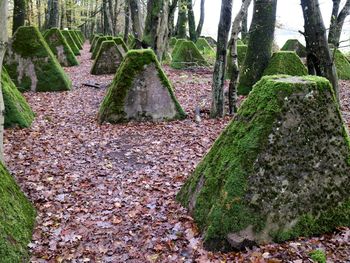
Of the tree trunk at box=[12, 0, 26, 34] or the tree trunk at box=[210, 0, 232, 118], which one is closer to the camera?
the tree trunk at box=[210, 0, 232, 118]

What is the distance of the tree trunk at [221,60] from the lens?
368 inches

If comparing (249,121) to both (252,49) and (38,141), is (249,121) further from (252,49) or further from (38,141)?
(252,49)

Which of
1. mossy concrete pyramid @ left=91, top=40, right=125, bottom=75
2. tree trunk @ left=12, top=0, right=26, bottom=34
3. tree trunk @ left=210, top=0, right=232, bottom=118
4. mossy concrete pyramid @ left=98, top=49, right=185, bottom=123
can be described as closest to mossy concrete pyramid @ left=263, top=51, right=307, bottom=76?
tree trunk @ left=210, top=0, right=232, bottom=118

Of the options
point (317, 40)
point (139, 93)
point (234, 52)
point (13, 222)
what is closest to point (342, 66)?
point (317, 40)

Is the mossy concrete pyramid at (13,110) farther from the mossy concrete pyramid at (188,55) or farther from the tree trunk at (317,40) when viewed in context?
the mossy concrete pyramid at (188,55)

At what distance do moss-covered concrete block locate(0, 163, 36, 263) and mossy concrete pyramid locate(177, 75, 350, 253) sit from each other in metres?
2.00

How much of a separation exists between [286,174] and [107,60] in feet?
49.9

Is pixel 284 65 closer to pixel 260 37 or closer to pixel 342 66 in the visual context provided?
pixel 260 37

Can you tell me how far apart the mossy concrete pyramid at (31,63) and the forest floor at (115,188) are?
100 inches

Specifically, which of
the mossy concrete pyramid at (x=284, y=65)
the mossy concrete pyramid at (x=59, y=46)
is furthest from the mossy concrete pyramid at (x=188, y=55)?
the mossy concrete pyramid at (x=284, y=65)

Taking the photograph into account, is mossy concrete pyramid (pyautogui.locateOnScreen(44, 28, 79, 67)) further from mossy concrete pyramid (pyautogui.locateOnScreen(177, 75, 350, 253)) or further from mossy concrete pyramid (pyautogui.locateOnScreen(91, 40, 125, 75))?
mossy concrete pyramid (pyautogui.locateOnScreen(177, 75, 350, 253))

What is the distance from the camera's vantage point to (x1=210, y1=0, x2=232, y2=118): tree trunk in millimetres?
9359

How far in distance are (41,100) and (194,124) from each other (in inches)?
224

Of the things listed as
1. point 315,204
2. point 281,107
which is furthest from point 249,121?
point 315,204
